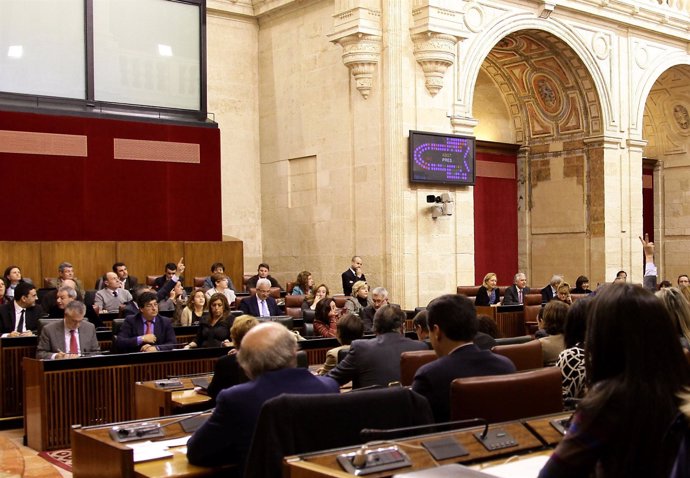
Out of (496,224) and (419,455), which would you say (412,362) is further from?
(496,224)

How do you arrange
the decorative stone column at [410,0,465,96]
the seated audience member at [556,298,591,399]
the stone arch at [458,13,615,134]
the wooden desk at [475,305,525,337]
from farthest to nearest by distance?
the stone arch at [458,13,615,134] → the decorative stone column at [410,0,465,96] → the wooden desk at [475,305,525,337] → the seated audience member at [556,298,591,399]

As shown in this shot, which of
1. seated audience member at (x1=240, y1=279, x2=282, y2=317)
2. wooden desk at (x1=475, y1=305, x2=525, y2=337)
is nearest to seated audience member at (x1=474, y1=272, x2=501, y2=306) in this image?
wooden desk at (x1=475, y1=305, x2=525, y2=337)

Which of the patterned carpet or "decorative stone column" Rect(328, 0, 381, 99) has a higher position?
"decorative stone column" Rect(328, 0, 381, 99)

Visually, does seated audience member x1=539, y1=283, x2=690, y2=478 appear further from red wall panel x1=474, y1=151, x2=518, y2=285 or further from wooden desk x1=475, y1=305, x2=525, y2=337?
red wall panel x1=474, y1=151, x2=518, y2=285

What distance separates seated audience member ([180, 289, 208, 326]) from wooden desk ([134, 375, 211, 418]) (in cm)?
283

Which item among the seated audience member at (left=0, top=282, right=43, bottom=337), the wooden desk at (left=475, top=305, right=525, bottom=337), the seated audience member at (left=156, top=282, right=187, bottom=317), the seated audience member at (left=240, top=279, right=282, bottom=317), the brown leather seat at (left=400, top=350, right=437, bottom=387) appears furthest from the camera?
the wooden desk at (left=475, top=305, right=525, bottom=337)

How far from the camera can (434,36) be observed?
12820mm

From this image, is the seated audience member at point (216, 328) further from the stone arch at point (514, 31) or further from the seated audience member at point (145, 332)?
the stone arch at point (514, 31)

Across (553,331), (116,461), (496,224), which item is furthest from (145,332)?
(496,224)

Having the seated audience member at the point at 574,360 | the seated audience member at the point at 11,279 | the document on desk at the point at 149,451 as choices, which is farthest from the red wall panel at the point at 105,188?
the seated audience member at the point at 574,360

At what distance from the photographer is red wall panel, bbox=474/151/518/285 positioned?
17.1 meters

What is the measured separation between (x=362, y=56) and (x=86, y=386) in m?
8.05

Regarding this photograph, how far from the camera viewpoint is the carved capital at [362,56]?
42.3ft

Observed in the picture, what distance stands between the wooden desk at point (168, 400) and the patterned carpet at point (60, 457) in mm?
744
